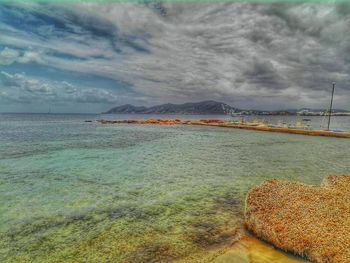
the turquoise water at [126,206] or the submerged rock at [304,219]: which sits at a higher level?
the submerged rock at [304,219]

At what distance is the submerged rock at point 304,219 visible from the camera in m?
6.10

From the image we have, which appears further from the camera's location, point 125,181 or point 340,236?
point 125,181

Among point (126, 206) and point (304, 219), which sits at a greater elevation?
point (304, 219)

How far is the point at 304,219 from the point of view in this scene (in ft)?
23.5

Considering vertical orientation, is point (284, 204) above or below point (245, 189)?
above

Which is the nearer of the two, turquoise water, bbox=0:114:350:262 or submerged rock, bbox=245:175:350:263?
submerged rock, bbox=245:175:350:263

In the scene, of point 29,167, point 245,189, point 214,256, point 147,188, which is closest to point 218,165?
point 245,189

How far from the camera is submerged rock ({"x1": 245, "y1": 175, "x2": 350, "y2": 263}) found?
6098mm

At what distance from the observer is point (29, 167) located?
57.8 ft

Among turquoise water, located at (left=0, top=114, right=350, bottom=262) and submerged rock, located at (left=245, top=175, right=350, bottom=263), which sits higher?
submerged rock, located at (left=245, top=175, right=350, bottom=263)

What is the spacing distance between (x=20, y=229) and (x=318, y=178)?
50.7 feet

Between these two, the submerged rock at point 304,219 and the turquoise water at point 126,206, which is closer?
the submerged rock at point 304,219

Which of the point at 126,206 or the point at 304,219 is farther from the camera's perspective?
the point at 126,206

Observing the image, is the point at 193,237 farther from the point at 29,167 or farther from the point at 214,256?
the point at 29,167
